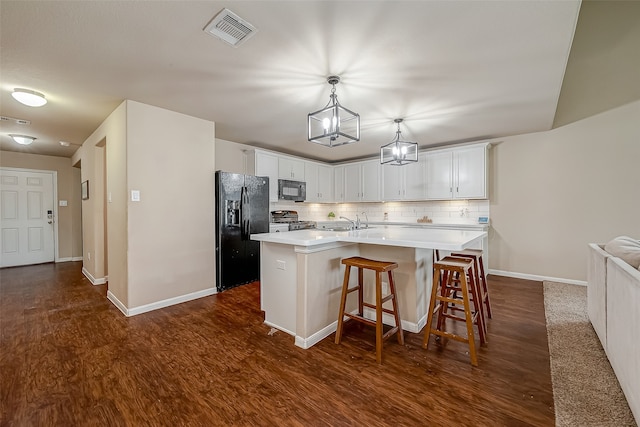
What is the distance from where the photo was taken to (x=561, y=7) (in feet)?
5.44

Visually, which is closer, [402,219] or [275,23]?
[275,23]

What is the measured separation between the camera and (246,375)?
195 centimetres

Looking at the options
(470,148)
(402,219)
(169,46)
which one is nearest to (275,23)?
(169,46)

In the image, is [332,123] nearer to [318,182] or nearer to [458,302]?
[458,302]

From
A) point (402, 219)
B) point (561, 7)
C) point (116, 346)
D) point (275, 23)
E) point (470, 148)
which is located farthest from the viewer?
point (402, 219)

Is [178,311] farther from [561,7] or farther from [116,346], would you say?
[561,7]

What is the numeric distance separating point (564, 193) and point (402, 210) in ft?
8.52

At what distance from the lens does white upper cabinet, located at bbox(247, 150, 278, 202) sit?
16.3 ft

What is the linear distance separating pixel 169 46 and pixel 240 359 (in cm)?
244

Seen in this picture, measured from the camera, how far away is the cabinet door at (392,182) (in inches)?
219

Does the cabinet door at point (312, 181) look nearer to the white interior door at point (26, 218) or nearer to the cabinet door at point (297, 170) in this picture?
the cabinet door at point (297, 170)

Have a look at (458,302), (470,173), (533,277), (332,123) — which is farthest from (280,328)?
(533,277)

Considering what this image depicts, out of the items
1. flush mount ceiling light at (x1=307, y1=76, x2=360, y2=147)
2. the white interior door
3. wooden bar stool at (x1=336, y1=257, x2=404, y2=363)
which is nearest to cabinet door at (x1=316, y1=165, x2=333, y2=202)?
flush mount ceiling light at (x1=307, y1=76, x2=360, y2=147)

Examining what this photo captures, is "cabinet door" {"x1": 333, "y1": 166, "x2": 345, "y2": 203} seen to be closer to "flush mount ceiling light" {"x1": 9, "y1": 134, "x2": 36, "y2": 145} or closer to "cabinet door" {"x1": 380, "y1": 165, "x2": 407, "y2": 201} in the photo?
"cabinet door" {"x1": 380, "y1": 165, "x2": 407, "y2": 201}
